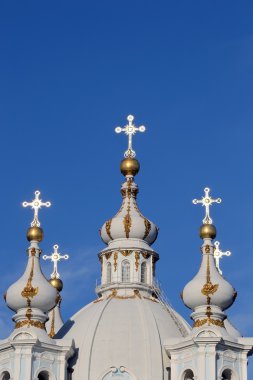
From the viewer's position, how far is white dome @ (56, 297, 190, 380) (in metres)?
61.1

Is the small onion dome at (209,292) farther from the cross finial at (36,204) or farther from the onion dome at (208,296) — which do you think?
the cross finial at (36,204)

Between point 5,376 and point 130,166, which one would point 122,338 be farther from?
point 130,166

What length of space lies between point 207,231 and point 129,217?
4.77m

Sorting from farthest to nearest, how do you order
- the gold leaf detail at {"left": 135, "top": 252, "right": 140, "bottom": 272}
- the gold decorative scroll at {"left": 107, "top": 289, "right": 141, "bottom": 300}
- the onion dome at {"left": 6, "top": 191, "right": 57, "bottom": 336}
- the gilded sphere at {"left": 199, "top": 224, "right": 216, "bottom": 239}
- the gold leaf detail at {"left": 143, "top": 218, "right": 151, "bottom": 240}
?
1. the gold leaf detail at {"left": 143, "top": 218, "right": 151, "bottom": 240}
2. the gold leaf detail at {"left": 135, "top": 252, "right": 140, "bottom": 272}
3. the gold decorative scroll at {"left": 107, "top": 289, "right": 141, "bottom": 300}
4. the gilded sphere at {"left": 199, "top": 224, "right": 216, "bottom": 239}
5. the onion dome at {"left": 6, "top": 191, "right": 57, "bottom": 336}

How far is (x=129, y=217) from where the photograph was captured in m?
66.3

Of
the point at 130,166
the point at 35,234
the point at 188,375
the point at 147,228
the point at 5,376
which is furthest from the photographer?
the point at 130,166

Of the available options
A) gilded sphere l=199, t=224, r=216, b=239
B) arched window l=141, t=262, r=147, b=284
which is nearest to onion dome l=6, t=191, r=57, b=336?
arched window l=141, t=262, r=147, b=284

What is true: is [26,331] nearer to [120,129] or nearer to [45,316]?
[45,316]

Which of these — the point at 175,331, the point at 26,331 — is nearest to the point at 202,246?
the point at 175,331

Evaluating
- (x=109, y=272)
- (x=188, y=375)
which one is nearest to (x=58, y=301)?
(x=109, y=272)

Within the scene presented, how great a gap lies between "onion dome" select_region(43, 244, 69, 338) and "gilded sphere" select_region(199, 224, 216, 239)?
7424 mm

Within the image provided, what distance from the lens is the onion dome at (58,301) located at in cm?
6755

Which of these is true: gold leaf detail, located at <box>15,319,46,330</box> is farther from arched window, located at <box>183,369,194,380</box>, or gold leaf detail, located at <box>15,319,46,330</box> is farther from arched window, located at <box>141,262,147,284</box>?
arched window, located at <box>141,262,147,284</box>

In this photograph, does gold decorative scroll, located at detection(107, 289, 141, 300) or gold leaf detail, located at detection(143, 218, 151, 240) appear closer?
gold decorative scroll, located at detection(107, 289, 141, 300)
